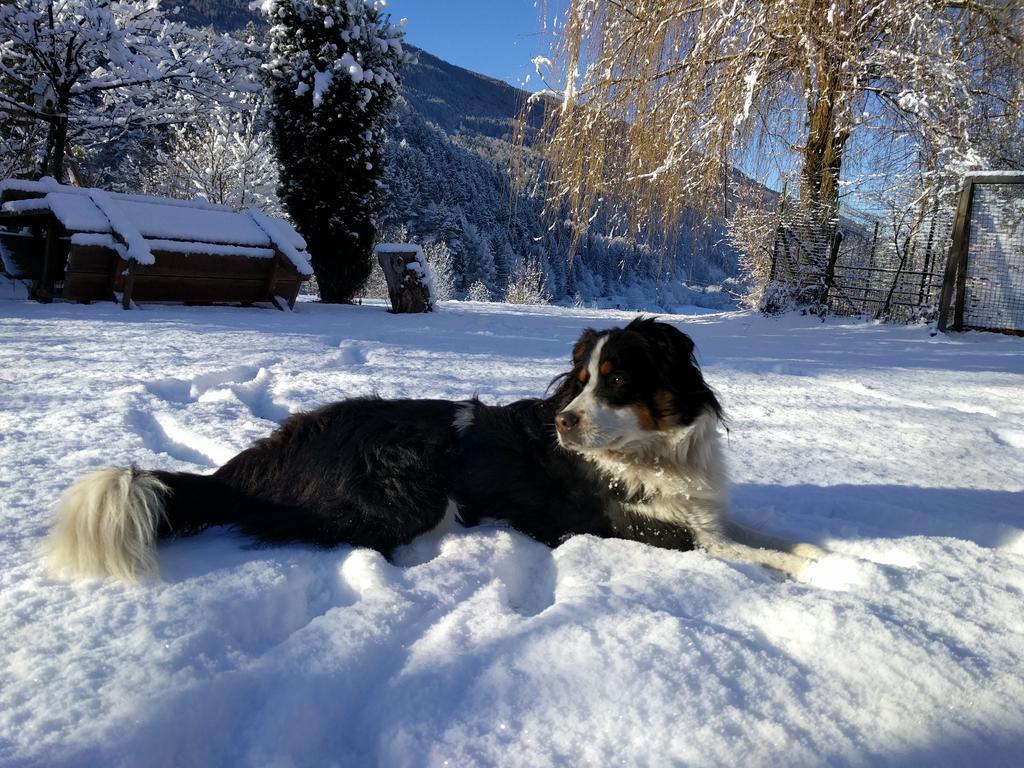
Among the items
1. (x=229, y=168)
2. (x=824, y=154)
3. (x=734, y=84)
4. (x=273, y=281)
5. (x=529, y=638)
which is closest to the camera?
(x=529, y=638)

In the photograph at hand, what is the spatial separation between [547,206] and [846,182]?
18.9 feet

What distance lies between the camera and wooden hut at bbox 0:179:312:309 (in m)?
7.88

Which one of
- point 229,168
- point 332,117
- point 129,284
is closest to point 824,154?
point 332,117

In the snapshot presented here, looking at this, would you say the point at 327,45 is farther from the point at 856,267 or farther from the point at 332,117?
the point at 856,267

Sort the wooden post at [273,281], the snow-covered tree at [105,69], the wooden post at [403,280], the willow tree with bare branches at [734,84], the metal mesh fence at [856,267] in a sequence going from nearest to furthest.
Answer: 1. the willow tree with bare branches at [734,84]
2. the wooden post at [273,281]
3. the wooden post at [403,280]
4. the metal mesh fence at [856,267]
5. the snow-covered tree at [105,69]

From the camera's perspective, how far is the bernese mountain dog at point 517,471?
2.15 meters

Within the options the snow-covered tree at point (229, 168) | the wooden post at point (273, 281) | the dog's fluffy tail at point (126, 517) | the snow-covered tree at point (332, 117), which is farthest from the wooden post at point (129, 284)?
the snow-covered tree at point (229, 168)

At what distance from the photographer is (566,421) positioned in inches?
90.5

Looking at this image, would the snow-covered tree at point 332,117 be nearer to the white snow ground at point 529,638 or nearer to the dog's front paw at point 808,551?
the white snow ground at point 529,638

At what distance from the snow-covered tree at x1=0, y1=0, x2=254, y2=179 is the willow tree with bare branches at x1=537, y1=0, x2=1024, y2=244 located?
951 cm

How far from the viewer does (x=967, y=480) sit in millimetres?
2984

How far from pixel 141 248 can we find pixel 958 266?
10286mm

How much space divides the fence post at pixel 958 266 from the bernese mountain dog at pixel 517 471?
767 centimetres

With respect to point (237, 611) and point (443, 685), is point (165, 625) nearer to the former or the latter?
point (237, 611)
